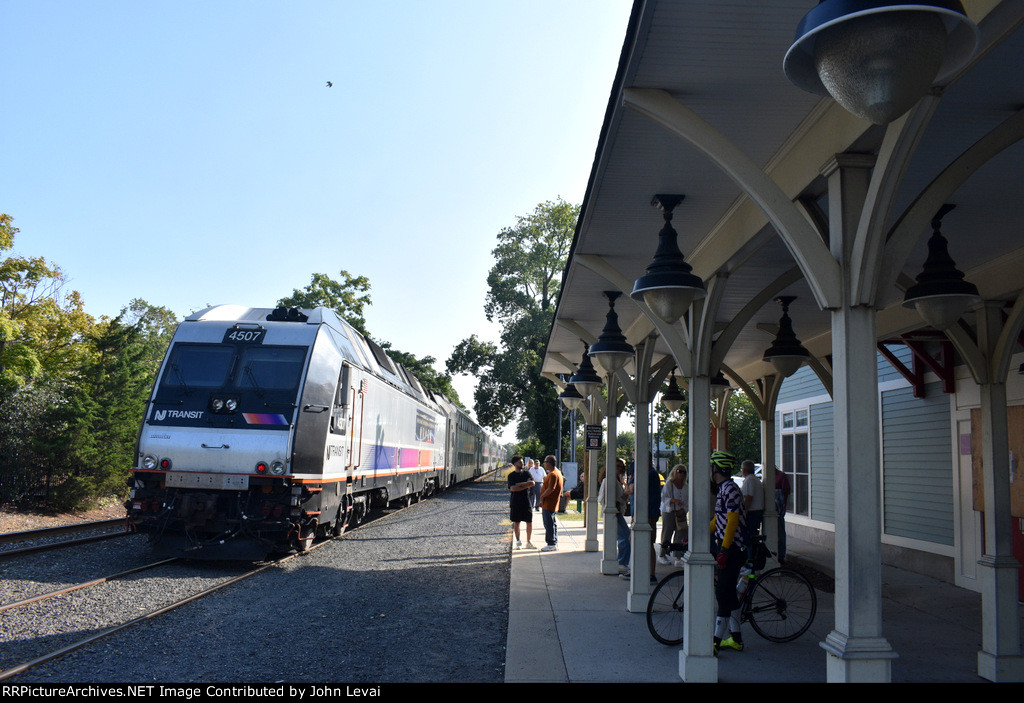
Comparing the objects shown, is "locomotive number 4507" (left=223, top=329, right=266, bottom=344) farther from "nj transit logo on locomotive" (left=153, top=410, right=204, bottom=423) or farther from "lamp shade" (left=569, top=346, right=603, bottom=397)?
"lamp shade" (left=569, top=346, right=603, bottom=397)

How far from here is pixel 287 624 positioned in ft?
24.5

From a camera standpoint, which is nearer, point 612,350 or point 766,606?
point 766,606

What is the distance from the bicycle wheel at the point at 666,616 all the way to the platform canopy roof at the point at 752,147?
2.87m

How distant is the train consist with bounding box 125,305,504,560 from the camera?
32.8ft

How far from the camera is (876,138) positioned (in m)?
3.72

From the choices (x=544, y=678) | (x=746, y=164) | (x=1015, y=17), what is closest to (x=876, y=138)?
(x=746, y=164)

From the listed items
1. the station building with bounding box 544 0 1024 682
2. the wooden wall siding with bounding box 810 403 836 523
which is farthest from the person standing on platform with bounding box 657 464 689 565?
the wooden wall siding with bounding box 810 403 836 523

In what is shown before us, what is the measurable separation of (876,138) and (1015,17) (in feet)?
3.02

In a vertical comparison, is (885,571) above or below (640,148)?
below

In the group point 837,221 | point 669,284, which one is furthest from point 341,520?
point 837,221

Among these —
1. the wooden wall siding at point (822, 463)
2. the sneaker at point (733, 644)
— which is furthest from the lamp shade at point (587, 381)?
the wooden wall siding at point (822, 463)

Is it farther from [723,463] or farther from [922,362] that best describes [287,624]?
[922,362]

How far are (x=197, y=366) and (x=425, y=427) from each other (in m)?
11.9
